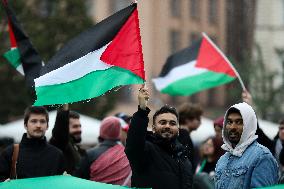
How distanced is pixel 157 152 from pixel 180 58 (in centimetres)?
527

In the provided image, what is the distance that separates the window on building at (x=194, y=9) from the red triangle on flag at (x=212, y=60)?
4263 cm

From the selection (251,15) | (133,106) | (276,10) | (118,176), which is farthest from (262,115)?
(118,176)

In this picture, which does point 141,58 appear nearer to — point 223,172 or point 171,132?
point 171,132

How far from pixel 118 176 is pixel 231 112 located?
7.25 ft

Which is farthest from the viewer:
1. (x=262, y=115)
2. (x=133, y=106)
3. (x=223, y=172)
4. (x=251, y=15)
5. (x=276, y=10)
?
(x=276, y=10)

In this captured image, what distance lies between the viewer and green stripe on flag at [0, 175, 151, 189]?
574 centimetres

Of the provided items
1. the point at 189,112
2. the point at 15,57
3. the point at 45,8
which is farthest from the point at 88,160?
the point at 45,8

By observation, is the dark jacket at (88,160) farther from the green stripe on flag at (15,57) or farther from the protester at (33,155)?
the green stripe on flag at (15,57)

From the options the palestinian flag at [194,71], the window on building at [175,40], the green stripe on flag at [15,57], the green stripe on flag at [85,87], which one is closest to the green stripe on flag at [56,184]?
the green stripe on flag at [85,87]

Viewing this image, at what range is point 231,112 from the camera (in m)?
5.98

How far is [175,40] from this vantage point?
2062 inches

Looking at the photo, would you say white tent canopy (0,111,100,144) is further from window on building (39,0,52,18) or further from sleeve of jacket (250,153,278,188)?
window on building (39,0,52,18)

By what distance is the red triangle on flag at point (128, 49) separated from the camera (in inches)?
265

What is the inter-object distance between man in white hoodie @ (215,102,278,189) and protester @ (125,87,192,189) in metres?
0.43
